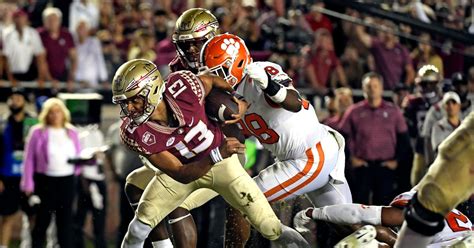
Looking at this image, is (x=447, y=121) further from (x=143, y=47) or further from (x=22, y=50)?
(x=22, y=50)

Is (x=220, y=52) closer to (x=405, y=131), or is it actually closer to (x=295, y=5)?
(x=405, y=131)

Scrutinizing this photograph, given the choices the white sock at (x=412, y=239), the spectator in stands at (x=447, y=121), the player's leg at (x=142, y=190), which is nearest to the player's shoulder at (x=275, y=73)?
the player's leg at (x=142, y=190)

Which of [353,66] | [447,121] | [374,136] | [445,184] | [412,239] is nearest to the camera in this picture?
[445,184]

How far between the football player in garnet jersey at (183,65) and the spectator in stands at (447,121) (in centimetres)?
336

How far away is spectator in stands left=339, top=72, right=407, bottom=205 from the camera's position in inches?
469

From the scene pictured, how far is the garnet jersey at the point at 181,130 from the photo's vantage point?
26.9 feet

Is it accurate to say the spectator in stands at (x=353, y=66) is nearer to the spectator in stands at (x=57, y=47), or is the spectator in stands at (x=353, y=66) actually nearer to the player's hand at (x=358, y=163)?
the player's hand at (x=358, y=163)

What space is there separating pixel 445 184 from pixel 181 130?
2.10 meters

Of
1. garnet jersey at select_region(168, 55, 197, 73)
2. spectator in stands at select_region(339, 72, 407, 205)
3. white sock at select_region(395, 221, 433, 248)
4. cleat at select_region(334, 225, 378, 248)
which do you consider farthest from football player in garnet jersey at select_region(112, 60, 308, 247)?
spectator in stands at select_region(339, 72, 407, 205)

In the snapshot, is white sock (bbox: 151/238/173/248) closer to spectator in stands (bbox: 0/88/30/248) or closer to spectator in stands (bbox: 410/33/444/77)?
spectator in stands (bbox: 0/88/30/248)

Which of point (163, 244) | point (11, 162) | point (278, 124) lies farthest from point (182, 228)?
point (11, 162)

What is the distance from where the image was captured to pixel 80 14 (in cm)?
1475

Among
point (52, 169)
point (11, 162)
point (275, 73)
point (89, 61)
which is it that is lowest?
point (11, 162)

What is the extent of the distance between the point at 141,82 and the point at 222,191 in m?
0.88
